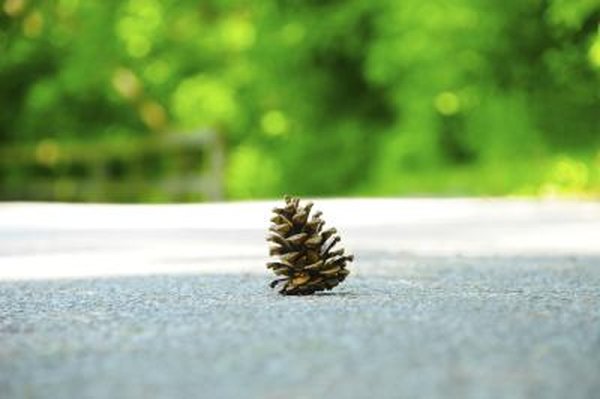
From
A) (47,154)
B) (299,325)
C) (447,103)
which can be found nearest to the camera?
(299,325)

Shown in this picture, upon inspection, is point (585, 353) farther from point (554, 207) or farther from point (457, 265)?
point (554, 207)

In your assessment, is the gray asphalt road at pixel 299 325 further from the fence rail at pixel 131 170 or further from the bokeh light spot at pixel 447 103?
the bokeh light spot at pixel 447 103

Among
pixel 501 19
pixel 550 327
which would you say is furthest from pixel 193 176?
pixel 550 327

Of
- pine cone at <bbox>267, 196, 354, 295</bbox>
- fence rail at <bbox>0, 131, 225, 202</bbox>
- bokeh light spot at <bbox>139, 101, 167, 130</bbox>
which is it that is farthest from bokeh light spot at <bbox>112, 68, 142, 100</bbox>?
pine cone at <bbox>267, 196, 354, 295</bbox>

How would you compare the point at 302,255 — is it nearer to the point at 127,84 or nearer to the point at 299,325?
the point at 299,325

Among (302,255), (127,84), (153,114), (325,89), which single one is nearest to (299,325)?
(302,255)
